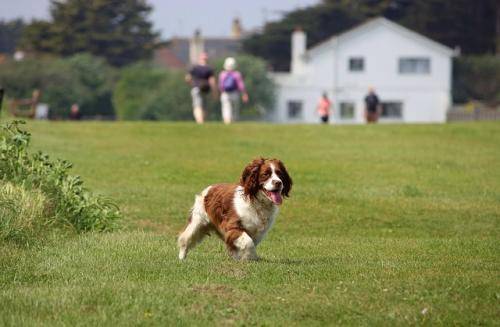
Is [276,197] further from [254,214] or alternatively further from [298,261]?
[298,261]

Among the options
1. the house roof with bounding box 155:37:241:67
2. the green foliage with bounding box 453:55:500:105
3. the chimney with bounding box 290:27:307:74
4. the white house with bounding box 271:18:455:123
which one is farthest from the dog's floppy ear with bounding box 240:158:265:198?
the house roof with bounding box 155:37:241:67

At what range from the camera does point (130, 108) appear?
94562 millimetres

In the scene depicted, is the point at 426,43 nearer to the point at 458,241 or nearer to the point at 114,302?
the point at 458,241

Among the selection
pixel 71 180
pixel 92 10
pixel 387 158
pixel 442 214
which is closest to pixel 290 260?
pixel 71 180

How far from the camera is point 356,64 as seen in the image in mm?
89562

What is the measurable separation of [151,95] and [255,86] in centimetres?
827

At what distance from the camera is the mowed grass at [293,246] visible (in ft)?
30.5

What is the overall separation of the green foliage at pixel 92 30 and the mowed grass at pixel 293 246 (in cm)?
7717

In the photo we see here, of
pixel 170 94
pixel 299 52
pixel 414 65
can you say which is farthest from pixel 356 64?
pixel 170 94

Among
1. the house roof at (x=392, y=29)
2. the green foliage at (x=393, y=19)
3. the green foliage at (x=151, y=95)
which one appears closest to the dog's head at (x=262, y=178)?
the green foliage at (x=151, y=95)

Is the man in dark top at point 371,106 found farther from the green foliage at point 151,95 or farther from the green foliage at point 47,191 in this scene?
the green foliage at point 151,95

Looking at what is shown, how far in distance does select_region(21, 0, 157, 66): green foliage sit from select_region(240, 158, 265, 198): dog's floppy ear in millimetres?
96196

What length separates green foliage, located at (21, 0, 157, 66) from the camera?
107m

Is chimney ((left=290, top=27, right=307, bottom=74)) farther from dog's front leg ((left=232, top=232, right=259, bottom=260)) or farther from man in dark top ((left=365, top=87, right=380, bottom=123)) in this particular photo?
dog's front leg ((left=232, top=232, right=259, bottom=260))
